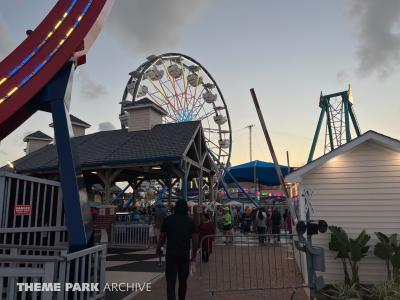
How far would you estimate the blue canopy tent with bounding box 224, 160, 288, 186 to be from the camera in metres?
42.2

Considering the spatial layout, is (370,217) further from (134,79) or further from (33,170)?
(134,79)

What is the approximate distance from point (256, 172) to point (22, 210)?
3912 centimetres

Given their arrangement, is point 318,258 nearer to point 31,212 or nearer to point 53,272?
point 53,272

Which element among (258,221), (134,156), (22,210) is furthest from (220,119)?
(22,210)

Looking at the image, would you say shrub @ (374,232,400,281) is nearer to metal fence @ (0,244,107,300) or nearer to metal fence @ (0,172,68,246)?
metal fence @ (0,244,107,300)

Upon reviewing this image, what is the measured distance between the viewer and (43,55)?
5848mm

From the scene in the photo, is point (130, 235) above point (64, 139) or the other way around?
the other way around

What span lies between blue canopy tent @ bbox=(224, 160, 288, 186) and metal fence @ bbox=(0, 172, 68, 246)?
117 feet

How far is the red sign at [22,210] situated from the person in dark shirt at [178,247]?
243 centimetres

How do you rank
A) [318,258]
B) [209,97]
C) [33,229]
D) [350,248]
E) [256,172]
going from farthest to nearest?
[256,172]
[209,97]
[350,248]
[33,229]
[318,258]

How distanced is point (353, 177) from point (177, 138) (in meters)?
9.32

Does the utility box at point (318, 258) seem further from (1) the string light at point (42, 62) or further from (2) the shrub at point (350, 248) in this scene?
(1) the string light at point (42, 62)

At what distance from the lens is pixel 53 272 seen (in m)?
4.05

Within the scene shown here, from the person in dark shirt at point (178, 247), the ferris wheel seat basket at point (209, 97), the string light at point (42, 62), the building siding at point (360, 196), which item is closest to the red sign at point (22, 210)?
the string light at point (42, 62)
